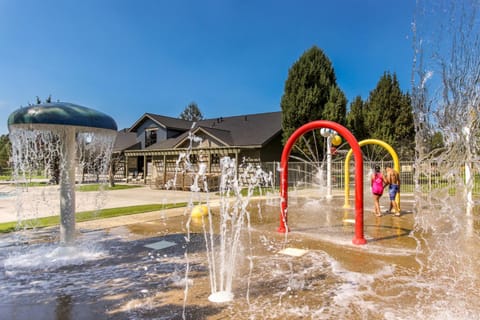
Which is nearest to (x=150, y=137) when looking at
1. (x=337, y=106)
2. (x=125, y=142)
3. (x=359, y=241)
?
(x=125, y=142)

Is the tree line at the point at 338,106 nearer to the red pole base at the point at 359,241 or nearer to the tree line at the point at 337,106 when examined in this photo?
the tree line at the point at 337,106

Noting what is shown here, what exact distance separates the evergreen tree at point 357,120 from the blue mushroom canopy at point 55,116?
812 inches

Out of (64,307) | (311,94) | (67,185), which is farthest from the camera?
(311,94)

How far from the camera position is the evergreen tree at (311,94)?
2141cm

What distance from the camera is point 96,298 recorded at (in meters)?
3.82

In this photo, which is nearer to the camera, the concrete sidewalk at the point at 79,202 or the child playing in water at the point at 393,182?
the child playing in water at the point at 393,182

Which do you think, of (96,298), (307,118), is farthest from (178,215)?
(307,118)

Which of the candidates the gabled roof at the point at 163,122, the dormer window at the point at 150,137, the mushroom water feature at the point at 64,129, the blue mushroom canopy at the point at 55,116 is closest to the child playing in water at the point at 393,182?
the mushroom water feature at the point at 64,129

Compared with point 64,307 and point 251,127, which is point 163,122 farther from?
point 64,307

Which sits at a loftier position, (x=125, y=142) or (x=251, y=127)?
(x=251, y=127)

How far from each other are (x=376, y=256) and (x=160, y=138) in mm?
25661

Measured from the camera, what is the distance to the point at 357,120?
24.8 m

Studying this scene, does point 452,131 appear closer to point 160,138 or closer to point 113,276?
point 113,276

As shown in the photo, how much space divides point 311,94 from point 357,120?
18.5ft
